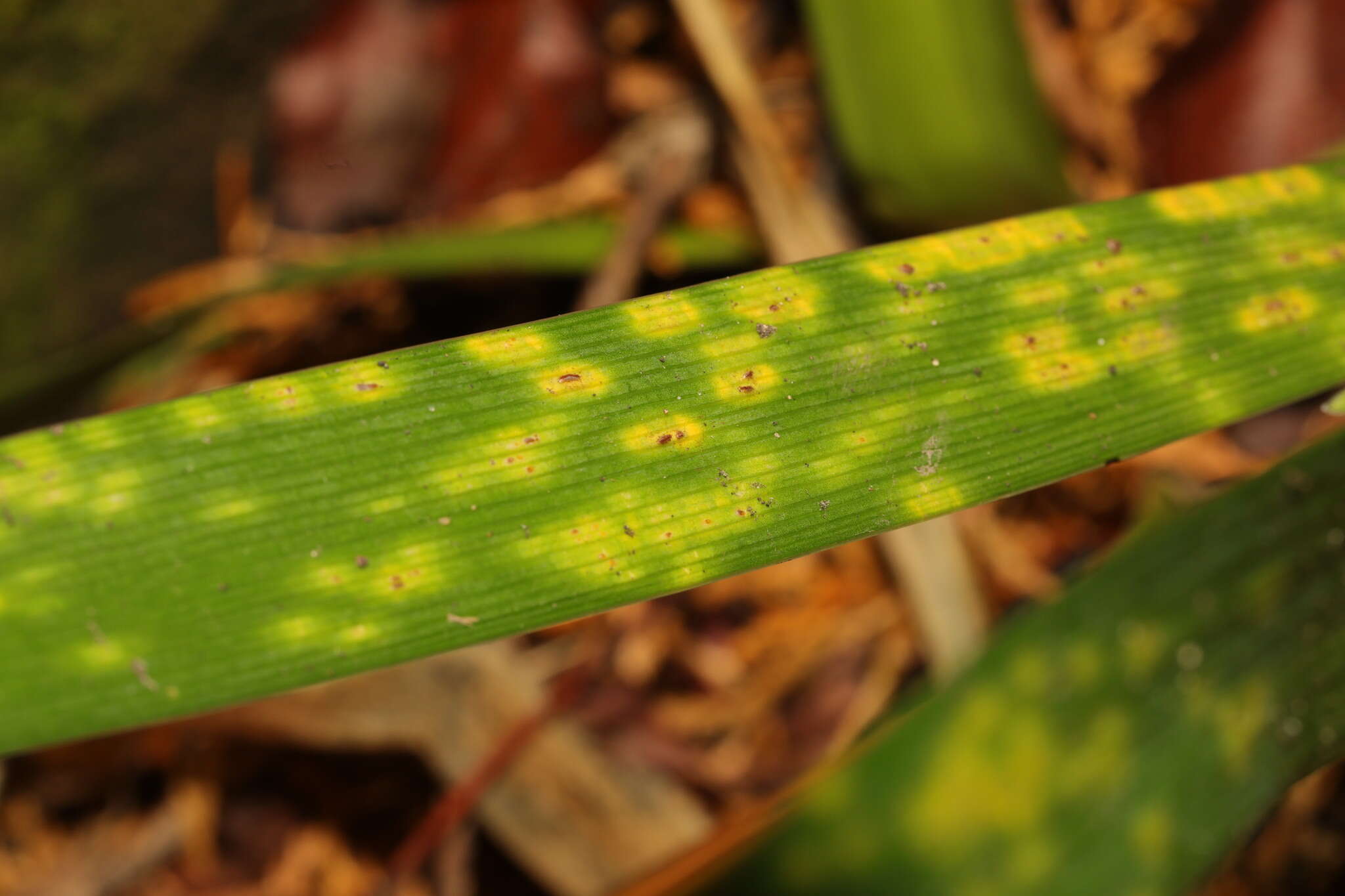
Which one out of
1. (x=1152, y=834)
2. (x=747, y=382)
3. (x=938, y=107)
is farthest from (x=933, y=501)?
(x=938, y=107)

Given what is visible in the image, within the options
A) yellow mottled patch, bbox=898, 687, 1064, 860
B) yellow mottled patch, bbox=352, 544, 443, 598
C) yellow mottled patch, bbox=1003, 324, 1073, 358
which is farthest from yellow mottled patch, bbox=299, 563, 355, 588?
yellow mottled patch, bbox=898, 687, 1064, 860

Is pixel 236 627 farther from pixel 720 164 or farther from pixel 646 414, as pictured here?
pixel 720 164

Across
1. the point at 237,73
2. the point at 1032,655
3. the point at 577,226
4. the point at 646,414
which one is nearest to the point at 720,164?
the point at 577,226

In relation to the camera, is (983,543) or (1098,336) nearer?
(1098,336)

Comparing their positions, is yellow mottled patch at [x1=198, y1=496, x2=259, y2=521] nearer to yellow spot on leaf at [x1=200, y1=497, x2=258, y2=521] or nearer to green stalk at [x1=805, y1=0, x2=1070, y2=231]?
yellow spot on leaf at [x1=200, y1=497, x2=258, y2=521]

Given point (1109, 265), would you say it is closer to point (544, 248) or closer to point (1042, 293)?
point (1042, 293)

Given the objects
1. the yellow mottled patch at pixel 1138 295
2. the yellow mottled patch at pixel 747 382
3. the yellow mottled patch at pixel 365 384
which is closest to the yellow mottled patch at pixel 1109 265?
the yellow mottled patch at pixel 1138 295

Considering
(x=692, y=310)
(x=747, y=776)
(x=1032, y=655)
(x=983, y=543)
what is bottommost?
(x=747, y=776)
